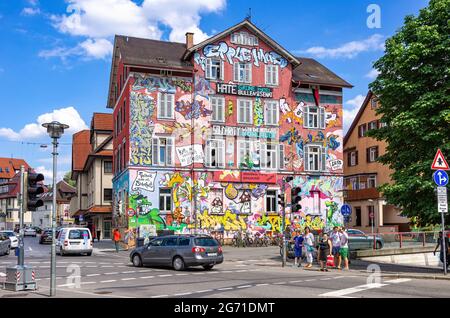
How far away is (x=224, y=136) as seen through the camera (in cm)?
4488

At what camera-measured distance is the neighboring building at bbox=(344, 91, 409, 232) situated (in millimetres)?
61438

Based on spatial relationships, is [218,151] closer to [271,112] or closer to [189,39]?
[271,112]

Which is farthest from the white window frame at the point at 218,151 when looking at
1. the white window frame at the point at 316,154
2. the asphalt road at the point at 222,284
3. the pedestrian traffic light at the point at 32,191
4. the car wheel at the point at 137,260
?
the pedestrian traffic light at the point at 32,191

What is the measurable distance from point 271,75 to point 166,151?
10684mm

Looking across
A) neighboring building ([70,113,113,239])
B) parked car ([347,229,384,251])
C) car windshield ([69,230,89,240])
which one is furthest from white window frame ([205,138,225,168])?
neighboring building ([70,113,113,239])

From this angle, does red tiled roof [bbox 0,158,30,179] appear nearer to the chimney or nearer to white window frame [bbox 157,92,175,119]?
the chimney

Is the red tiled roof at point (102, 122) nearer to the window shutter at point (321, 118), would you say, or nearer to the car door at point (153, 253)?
the window shutter at point (321, 118)

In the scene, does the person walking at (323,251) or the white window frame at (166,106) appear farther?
the white window frame at (166,106)

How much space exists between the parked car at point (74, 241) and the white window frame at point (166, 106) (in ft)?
36.5

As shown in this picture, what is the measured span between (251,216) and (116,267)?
19636 millimetres

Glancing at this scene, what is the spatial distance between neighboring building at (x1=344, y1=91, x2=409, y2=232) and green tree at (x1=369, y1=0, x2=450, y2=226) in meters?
34.2

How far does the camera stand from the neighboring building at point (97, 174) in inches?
2525
